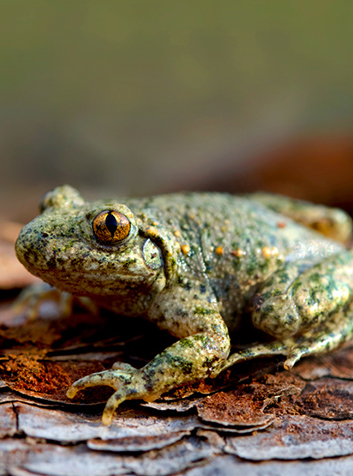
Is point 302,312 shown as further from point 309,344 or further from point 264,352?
point 264,352

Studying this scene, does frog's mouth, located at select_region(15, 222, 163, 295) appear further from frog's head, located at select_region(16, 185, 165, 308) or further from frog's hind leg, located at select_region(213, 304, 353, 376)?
frog's hind leg, located at select_region(213, 304, 353, 376)

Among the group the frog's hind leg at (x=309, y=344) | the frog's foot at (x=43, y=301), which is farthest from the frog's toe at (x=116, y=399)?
the frog's foot at (x=43, y=301)

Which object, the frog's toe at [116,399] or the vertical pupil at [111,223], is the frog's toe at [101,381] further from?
the vertical pupil at [111,223]

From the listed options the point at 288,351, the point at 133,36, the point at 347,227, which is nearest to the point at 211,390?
the point at 288,351

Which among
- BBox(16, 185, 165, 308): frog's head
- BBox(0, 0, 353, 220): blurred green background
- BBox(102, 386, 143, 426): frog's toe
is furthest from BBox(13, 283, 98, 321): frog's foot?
BBox(0, 0, 353, 220): blurred green background

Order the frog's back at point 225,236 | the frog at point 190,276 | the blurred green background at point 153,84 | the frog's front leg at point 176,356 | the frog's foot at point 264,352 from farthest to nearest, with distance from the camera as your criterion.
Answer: the blurred green background at point 153,84 < the frog's back at point 225,236 < the frog's foot at point 264,352 < the frog at point 190,276 < the frog's front leg at point 176,356

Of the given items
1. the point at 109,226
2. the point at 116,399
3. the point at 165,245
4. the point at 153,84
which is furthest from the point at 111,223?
the point at 153,84
